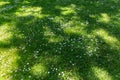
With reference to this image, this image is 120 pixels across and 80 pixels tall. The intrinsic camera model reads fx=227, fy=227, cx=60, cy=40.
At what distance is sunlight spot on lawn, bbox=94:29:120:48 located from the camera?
1511 cm

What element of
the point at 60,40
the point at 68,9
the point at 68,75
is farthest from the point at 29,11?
the point at 68,75

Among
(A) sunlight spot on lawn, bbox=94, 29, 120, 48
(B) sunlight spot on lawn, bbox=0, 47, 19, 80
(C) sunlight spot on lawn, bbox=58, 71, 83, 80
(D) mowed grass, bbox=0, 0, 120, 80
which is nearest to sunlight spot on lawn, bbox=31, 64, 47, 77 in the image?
(D) mowed grass, bbox=0, 0, 120, 80

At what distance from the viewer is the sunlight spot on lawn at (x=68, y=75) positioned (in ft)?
40.8

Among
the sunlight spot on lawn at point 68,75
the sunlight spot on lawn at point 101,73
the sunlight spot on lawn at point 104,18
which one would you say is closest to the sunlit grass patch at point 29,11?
the sunlight spot on lawn at point 104,18

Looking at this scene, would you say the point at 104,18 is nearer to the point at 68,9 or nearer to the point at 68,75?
the point at 68,9

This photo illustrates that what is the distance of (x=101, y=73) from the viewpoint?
1274cm

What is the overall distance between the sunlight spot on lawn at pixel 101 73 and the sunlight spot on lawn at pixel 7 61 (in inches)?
185

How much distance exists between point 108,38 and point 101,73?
3.79 metres

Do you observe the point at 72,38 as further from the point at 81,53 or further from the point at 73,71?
the point at 73,71

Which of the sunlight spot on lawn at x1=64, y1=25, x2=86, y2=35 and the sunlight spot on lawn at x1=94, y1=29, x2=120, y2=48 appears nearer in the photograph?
the sunlight spot on lawn at x1=94, y1=29, x2=120, y2=48

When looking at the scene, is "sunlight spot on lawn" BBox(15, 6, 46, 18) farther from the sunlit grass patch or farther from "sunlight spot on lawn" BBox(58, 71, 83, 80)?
"sunlight spot on lawn" BBox(58, 71, 83, 80)

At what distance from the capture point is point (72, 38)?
15781 millimetres

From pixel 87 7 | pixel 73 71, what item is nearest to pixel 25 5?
pixel 87 7

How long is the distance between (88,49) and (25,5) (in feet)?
30.4
